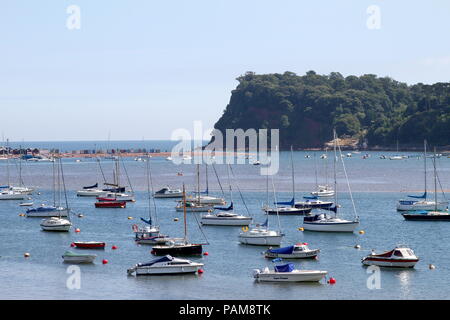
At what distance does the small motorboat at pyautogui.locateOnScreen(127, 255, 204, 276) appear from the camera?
47656 millimetres

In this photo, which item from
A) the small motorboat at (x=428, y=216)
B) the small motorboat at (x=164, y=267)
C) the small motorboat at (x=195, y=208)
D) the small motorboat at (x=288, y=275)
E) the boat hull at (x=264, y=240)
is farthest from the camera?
the small motorboat at (x=195, y=208)

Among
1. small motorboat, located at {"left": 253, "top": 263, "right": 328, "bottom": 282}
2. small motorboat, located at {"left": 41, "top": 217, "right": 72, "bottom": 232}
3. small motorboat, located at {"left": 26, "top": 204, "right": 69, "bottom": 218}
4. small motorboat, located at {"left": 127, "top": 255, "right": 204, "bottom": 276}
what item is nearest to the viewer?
small motorboat, located at {"left": 253, "top": 263, "right": 328, "bottom": 282}

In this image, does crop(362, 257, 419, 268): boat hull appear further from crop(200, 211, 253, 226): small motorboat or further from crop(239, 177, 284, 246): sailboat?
crop(200, 211, 253, 226): small motorboat

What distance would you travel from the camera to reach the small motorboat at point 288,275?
4522 cm

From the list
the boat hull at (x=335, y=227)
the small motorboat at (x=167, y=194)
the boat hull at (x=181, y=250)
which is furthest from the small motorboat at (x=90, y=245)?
the small motorboat at (x=167, y=194)

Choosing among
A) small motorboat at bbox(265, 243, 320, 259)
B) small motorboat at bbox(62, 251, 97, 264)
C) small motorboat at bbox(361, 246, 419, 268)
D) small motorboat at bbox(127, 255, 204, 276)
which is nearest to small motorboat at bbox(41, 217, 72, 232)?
small motorboat at bbox(62, 251, 97, 264)

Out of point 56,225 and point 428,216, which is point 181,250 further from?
point 428,216

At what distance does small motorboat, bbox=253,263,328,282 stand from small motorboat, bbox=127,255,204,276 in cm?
468

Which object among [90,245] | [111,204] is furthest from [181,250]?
[111,204]

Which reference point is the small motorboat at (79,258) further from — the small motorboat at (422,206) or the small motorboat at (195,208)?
the small motorboat at (422,206)

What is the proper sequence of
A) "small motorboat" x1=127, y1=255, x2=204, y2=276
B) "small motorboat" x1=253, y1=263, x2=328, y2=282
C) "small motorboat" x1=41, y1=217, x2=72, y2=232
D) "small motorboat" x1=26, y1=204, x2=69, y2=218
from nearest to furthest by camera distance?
"small motorboat" x1=253, y1=263, x2=328, y2=282
"small motorboat" x1=127, y1=255, x2=204, y2=276
"small motorboat" x1=41, y1=217, x2=72, y2=232
"small motorboat" x1=26, y1=204, x2=69, y2=218

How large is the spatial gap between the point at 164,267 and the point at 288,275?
300 inches

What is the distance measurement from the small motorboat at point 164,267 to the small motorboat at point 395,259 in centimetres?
1122
